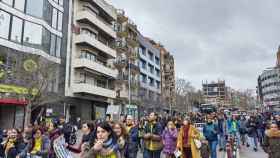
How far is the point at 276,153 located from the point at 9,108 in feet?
79.8

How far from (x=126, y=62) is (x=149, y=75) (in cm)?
1458

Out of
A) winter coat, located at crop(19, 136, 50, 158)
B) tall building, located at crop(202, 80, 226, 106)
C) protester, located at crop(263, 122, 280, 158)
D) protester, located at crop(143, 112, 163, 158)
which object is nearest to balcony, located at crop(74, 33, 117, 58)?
protester, located at crop(143, 112, 163, 158)

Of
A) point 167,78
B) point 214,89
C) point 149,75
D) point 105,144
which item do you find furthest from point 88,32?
point 214,89

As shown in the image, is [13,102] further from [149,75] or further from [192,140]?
[149,75]

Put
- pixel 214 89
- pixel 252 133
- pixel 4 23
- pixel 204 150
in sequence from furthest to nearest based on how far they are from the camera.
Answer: pixel 214 89, pixel 4 23, pixel 252 133, pixel 204 150

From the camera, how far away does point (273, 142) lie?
7820 mm

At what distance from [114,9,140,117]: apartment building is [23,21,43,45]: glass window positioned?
17861mm

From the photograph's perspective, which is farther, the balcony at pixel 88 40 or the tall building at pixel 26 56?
the balcony at pixel 88 40

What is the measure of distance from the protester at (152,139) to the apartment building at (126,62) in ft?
118

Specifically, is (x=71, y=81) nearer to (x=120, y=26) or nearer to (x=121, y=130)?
(x=120, y=26)

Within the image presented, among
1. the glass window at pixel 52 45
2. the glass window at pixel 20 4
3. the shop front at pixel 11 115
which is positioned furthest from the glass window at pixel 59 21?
the shop front at pixel 11 115

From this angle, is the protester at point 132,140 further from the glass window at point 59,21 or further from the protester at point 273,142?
the glass window at point 59,21

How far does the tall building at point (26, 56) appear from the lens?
77.4 feet

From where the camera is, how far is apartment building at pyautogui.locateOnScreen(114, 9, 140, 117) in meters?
46.6
